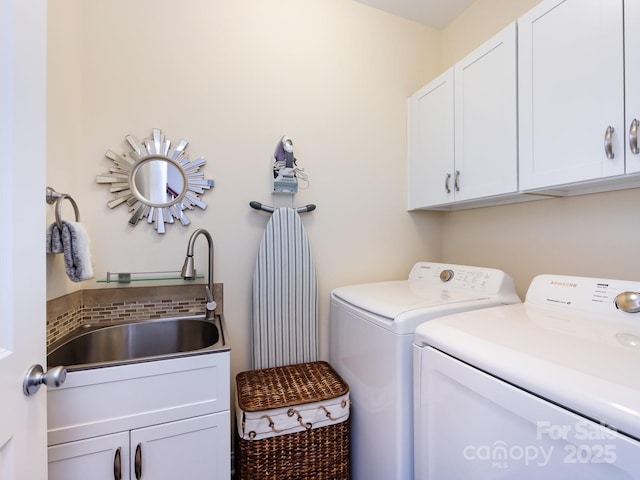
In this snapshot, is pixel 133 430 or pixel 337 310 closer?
pixel 133 430

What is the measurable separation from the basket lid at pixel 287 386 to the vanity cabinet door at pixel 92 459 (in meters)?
0.43

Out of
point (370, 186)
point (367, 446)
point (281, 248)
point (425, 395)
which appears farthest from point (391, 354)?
point (370, 186)

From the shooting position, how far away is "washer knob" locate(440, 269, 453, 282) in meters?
1.63

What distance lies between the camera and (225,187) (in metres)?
1.64

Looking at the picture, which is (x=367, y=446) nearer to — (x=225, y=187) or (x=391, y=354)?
(x=391, y=354)

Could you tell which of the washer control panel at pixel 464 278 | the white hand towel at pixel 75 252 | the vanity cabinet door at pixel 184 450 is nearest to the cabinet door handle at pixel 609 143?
the washer control panel at pixel 464 278

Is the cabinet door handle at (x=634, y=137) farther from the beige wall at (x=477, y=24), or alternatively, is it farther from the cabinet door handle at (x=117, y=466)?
the cabinet door handle at (x=117, y=466)

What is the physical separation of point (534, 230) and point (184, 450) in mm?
1952

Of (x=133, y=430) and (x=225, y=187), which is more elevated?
(x=225, y=187)

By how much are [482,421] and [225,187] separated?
1517mm

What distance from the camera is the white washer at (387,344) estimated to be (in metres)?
1.10

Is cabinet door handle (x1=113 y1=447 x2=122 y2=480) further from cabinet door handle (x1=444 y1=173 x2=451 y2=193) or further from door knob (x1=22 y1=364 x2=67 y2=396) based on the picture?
cabinet door handle (x1=444 y1=173 x2=451 y2=193)

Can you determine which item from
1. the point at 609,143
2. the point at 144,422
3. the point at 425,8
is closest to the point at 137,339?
the point at 144,422

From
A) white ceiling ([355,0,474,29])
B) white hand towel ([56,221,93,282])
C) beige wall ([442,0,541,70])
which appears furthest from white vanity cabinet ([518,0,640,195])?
white hand towel ([56,221,93,282])
